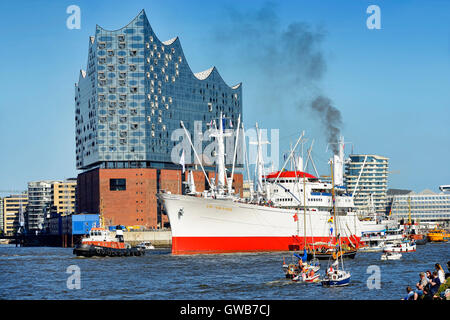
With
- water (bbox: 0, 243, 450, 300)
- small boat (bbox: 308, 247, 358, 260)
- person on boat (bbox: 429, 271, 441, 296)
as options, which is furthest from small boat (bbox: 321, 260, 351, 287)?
small boat (bbox: 308, 247, 358, 260)

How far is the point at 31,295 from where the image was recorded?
62094 millimetres

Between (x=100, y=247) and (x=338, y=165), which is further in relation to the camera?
(x=338, y=165)

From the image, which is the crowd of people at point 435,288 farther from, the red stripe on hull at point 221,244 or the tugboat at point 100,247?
the tugboat at point 100,247

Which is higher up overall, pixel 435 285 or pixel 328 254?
pixel 435 285

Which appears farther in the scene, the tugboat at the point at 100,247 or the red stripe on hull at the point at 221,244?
the tugboat at the point at 100,247

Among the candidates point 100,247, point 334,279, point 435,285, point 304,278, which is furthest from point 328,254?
point 435,285

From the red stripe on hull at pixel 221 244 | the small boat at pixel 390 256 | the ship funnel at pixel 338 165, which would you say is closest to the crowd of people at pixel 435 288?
the red stripe on hull at pixel 221 244

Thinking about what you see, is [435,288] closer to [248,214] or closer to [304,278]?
[304,278]

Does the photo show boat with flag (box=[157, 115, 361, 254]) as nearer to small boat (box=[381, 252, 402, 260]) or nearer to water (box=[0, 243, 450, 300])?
small boat (box=[381, 252, 402, 260])
